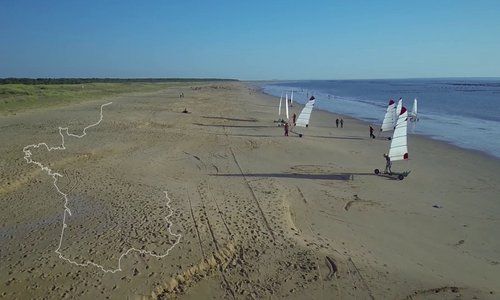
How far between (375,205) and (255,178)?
4.88m

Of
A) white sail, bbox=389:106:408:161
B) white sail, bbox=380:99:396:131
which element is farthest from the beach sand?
white sail, bbox=380:99:396:131

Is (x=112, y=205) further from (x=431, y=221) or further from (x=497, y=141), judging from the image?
(x=497, y=141)

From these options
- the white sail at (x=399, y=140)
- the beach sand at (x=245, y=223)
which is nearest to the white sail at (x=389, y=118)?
the beach sand at (x=245, y=223)

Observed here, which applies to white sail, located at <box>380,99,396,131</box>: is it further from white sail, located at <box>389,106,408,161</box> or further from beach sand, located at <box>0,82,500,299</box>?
white sail, located at <box>389,106,408,161</box>

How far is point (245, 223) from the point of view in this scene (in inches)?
445

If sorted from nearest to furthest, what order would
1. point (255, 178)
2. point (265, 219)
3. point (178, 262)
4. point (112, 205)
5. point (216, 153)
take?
1. point (178, 262)
2. point (265, 219)
3. point (112, 205)
4. point (255, 178)
5. point (216, 153)

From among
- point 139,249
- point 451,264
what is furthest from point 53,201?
point 451,264

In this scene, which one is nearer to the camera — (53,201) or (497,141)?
(53,201)

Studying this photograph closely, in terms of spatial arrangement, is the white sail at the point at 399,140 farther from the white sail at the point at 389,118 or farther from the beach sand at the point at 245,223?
the white sail at the point at 389,118

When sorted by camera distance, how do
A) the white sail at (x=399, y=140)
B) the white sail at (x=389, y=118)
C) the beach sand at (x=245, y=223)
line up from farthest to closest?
the white sail at (x=389, y=118) < the white sail at (x=399, y=140) < the beach sand at (x=245, y=223)

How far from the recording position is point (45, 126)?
1049 inches

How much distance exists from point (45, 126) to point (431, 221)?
24.0 metres

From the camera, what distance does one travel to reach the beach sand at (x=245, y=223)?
8.37 m

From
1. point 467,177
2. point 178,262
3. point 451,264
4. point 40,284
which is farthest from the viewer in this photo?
point 467,177
